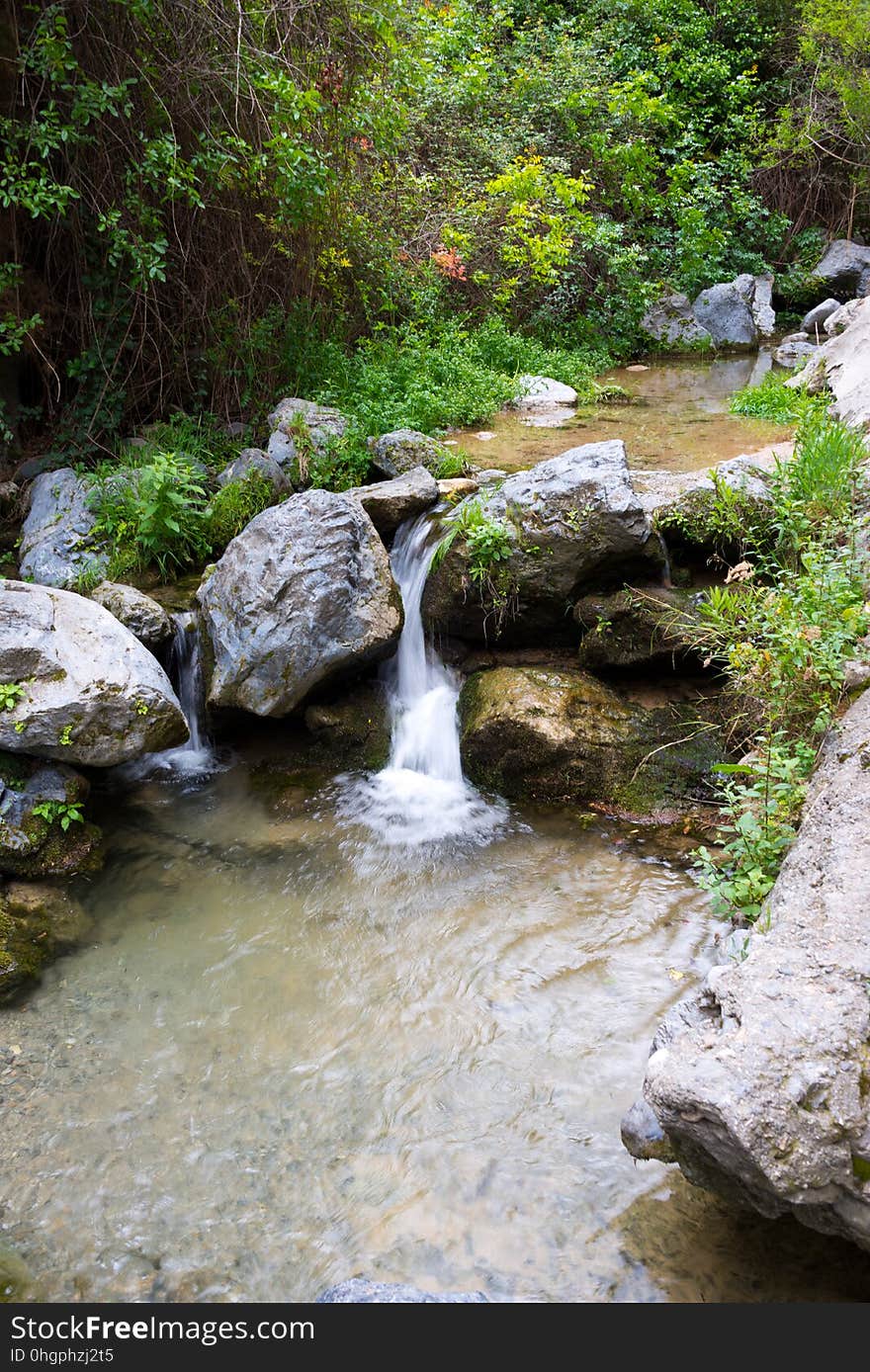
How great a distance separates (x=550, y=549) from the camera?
5.66 metres

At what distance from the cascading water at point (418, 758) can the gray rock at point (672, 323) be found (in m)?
8.11

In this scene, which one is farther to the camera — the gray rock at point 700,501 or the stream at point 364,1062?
the gray rock at point 700,501

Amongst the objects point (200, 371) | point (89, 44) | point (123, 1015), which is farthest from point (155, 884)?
point (89, 44)

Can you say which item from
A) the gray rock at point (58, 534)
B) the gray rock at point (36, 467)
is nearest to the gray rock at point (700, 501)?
the gray rock at point (58, 534)

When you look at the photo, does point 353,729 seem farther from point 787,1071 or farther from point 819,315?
point 819,315

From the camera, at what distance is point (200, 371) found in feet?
26.0

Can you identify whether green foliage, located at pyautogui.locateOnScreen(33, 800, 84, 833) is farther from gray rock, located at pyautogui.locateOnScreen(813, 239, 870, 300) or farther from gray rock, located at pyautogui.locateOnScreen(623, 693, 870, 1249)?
gray rock, located at pyautogui.locateOnScreen(813, 239, 870, 300)

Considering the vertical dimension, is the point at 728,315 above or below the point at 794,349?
above

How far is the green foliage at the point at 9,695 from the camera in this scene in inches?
189

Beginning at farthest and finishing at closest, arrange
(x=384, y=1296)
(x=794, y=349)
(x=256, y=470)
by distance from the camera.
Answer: (x=794, y=349) < (x=256, y=470) < (x=384, y=1296)

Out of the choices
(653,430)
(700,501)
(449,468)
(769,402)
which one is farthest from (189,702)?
(769,402)

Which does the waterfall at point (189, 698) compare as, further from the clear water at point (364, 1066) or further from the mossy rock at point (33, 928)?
the mossy rock at point (33, 928)

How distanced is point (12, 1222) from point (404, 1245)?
140 centimetres

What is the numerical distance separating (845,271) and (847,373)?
827cm
